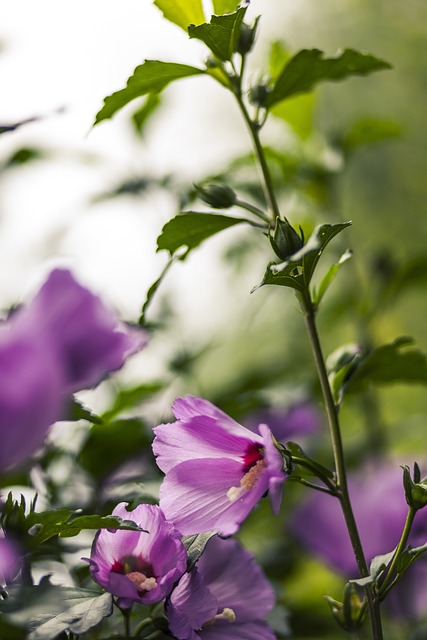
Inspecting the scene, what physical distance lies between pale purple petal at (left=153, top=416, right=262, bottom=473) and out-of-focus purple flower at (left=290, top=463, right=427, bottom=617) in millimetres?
213

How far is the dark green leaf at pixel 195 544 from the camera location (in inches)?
15.6

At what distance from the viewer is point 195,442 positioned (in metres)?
0.43

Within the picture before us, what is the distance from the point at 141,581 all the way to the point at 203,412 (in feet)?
0.27

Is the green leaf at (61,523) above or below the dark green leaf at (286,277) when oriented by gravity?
below

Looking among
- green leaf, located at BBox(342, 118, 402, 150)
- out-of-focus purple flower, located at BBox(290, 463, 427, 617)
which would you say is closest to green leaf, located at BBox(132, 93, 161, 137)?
green leaf, located at BBox(342, 118, 402, 150)

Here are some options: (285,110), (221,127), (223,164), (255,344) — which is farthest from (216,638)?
(221,127)

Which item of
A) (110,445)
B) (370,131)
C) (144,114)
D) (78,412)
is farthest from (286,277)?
(144,114)

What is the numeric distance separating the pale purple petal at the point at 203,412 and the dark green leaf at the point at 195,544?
0.17 ft

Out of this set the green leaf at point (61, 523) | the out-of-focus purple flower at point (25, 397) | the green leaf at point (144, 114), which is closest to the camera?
the out-of-focus purple flower at point (25, 397)

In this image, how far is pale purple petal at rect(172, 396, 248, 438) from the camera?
400mm

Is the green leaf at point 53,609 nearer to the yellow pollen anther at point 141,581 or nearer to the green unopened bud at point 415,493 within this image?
the yellow pollen anther at point 141,581

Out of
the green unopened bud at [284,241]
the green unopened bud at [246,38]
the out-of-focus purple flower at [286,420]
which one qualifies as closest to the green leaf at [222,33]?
the green unopened bud at [246,38]

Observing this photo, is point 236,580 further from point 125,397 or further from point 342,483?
point 125,397

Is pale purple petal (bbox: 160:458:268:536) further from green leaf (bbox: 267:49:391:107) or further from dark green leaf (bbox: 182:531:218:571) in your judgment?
green leaf (bbox: 267:49:391:107)
